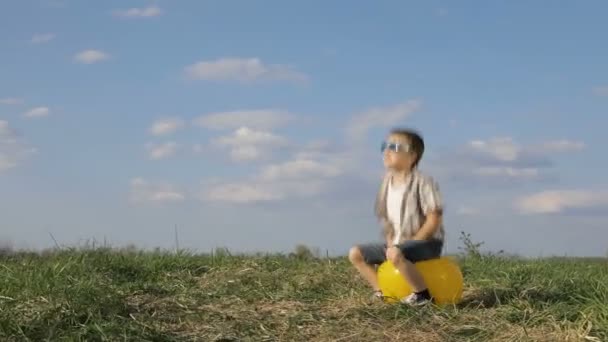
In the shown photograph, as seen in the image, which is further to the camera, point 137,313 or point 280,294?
point 280,294

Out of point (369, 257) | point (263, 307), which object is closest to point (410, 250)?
point (369, 257)

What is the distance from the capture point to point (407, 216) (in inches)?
301

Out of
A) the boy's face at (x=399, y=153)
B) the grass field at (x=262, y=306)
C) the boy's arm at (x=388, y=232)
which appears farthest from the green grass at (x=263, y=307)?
the boy's face at (x=399, y=153)

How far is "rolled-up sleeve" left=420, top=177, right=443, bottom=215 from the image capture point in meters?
7.54

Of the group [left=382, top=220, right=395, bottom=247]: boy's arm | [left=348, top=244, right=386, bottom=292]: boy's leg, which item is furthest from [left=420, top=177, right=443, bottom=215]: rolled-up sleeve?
[left=348, top=244, right=386, bottom=292]: boy's leg

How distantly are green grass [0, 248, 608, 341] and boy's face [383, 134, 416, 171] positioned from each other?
3.69ft

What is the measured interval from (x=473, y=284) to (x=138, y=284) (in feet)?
9.99

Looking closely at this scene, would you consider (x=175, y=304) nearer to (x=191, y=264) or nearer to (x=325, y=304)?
(x=325, y=304)

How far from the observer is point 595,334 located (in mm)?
6684

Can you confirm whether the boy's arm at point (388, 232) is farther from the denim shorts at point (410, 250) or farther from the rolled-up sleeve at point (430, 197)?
the rolled-up sleeve at point (430, 197)

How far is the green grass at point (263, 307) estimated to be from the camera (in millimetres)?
6734

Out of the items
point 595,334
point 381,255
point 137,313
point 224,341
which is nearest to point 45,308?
point 137,313

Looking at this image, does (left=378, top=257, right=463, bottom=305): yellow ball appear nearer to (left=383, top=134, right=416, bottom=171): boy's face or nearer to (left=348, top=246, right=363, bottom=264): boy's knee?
(left=348, top=246, right=363, bottom=264): boy's knee

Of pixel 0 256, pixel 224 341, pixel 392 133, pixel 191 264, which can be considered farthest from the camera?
pixel 0 256
